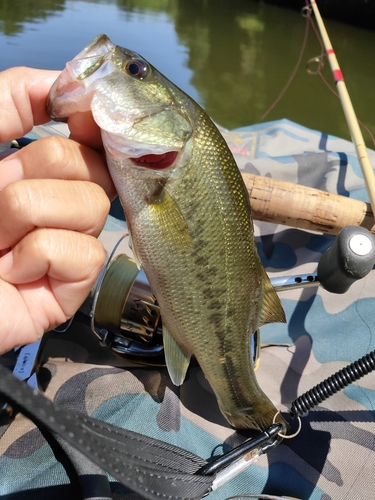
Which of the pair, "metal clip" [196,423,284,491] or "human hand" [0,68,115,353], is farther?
"metal clip" [196,423,284,491]

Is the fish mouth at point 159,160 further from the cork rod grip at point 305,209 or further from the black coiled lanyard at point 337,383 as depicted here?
the cork rod grip at point 305,209

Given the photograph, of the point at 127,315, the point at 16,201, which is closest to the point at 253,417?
the point at 127,315

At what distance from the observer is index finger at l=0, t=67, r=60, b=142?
1.03 meters

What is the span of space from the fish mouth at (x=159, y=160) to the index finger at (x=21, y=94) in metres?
0.31

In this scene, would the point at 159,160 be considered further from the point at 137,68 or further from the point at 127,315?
the point at 127,315

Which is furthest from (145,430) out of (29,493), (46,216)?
(46,216)

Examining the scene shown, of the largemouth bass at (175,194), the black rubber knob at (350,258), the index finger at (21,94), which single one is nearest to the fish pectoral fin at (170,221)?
the largemouth bass at (175,194)

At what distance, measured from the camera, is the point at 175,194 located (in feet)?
3.61

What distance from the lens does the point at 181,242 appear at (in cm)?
112

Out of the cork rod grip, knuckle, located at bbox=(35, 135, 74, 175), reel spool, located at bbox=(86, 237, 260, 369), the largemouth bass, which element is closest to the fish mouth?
the largemouth bass

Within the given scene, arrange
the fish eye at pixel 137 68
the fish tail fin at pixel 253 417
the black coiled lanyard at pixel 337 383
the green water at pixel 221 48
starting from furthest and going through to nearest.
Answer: the green water at pixel 221 48, the fish tail fin at pixel 253 417, the black coiled lanyard at pixel 337 383, the fish eye at pixel 137 68

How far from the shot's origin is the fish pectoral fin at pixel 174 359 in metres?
1.23

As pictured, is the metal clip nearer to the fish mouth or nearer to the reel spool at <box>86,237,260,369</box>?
the reel spool at <box>86,237,260,369</box>

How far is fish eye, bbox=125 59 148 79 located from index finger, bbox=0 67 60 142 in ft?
0.63
